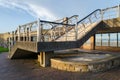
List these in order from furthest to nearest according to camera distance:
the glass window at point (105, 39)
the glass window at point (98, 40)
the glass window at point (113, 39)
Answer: the glass window at point (98, 40) < the glass window at point (105, 39) < the glass window at point (113, 39)

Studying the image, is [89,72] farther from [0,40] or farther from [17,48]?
[0,40]

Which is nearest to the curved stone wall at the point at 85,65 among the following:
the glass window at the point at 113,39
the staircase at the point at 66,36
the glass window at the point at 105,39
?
the staircase at the point at 66,36

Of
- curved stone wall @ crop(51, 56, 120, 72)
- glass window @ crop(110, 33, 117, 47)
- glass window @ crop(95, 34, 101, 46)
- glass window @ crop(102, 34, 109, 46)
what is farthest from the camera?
glass window @ crop(95, 34, 101, 46)

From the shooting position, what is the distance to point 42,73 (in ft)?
29.3

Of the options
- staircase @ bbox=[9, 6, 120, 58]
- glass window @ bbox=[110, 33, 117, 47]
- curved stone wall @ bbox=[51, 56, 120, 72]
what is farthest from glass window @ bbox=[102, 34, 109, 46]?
curved stone wall @ bbox=[51, 56, 120, 72]

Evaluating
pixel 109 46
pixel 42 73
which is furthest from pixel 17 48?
pixel 109 46

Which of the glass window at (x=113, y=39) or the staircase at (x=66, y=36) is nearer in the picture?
the staircase at (x=66, y=36)

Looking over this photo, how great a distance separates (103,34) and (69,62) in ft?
→ 35.4

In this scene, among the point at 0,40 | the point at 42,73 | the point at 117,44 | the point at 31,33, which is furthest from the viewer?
the point at 0,40

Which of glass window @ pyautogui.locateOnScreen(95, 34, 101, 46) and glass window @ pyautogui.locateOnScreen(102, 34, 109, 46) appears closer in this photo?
glass window @ pyautogui.locateOnScreen(102, 34, 109, 46)

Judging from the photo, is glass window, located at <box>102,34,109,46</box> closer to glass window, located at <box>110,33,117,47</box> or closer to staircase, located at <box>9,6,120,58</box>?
glass window, located at <box>110,33,117,47</box>

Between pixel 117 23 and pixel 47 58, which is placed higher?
pixel 117 23

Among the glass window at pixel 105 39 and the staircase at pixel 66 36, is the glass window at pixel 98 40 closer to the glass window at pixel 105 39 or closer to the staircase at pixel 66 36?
the glass window at pixel 105 39

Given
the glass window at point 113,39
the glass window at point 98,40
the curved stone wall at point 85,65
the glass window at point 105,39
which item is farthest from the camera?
the glass window at point 98,40
